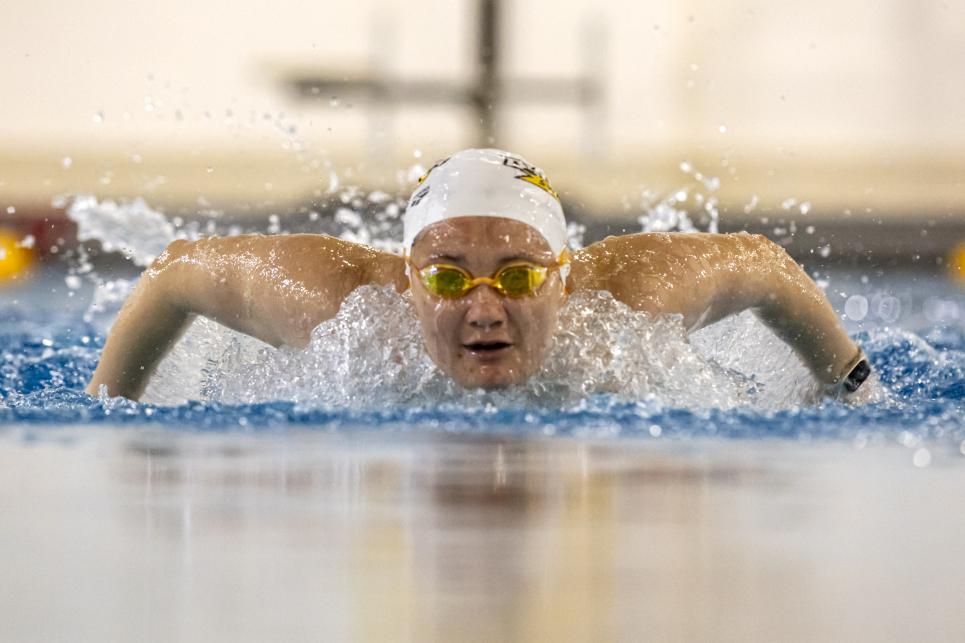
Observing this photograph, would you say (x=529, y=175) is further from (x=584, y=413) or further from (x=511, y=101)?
(x=511, y=101)

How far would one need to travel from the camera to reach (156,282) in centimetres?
318

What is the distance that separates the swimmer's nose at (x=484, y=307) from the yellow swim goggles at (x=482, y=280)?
0.01m

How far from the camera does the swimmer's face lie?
9.11 feet

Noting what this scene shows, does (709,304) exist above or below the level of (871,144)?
below

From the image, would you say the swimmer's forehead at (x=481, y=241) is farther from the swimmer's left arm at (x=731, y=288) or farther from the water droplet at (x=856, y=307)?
the water droplet at (x=856, y=307)

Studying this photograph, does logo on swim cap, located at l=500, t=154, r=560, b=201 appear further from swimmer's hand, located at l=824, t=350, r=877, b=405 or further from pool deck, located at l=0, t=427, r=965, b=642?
pool deck, located at l=0, t=427, r=965, b=642

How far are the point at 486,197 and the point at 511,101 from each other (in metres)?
8.43

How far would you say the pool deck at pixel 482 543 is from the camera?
1.04 metres

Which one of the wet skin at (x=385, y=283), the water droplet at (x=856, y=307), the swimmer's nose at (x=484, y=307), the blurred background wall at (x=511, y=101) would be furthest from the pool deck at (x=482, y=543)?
the blurred background wall at (x=511, y=101)

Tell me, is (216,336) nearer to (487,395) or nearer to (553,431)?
(487,395)

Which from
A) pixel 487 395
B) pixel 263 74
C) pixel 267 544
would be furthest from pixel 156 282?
pixel 263 74

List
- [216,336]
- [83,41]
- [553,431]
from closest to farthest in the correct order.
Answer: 1. [553,431]
2. [216,336]
3. [83,41]

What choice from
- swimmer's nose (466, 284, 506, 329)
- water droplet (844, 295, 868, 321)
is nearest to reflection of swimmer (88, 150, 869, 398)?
swimmer's nose (466, 284, 506, 329)

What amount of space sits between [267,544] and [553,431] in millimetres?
1098
